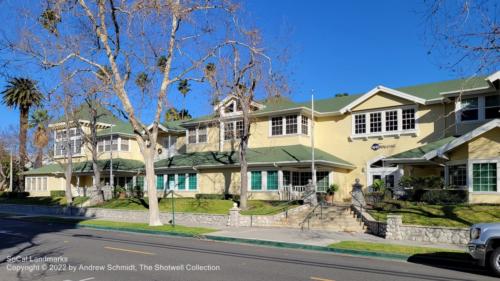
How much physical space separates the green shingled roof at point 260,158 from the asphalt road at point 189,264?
16237mm

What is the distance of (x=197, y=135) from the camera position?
139 ft

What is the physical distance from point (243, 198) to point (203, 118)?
1399 centimetres

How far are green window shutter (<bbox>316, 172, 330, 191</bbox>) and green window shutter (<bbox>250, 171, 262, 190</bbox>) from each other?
4187mm

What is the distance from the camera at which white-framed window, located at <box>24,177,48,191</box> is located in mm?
54775

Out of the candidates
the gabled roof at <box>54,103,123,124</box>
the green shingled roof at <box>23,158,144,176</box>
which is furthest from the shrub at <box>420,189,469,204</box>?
the green shingled roof at <box>23,158,144,176</box>

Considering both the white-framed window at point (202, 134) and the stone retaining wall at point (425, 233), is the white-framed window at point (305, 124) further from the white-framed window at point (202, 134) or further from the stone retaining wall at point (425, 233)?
the stone retaining wall at point (425, 233)

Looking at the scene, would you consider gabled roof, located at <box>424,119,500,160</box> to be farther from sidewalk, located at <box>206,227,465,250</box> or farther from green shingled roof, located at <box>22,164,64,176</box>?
green shingled roof, located at <box>22,164,64,176</box>

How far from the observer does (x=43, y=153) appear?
53.1 m

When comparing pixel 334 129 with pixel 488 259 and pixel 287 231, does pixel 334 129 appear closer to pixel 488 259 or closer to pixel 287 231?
pixel 287 231

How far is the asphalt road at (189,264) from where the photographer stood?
35.5ft

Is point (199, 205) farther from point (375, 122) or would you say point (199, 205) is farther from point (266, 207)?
point (375, 122)

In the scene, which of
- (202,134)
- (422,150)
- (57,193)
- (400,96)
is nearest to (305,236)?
(422,150)

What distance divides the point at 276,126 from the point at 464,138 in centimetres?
1550

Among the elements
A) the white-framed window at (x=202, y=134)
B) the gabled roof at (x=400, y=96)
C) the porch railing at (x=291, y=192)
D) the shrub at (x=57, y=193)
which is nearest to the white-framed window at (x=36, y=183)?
the shrub at (x=57, y=193)
